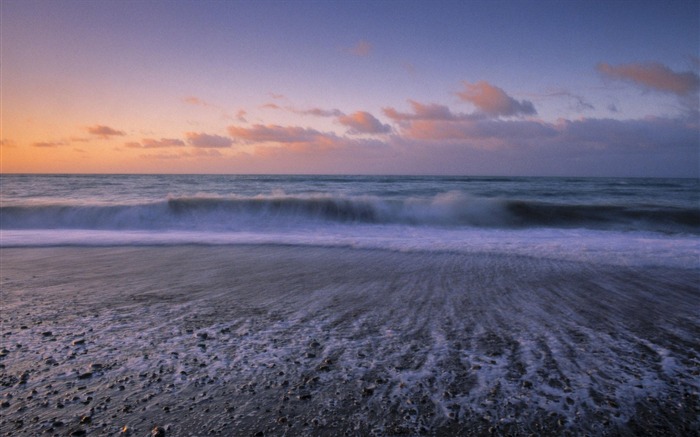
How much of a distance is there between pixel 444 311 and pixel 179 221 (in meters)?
12.1

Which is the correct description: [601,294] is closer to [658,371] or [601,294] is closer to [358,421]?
[658,371]

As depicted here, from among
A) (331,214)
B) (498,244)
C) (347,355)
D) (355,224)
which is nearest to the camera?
(347,355)

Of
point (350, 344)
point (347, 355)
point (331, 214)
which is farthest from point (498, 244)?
point (331, 214)

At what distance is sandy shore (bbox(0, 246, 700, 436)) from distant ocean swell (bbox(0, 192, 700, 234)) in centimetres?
831

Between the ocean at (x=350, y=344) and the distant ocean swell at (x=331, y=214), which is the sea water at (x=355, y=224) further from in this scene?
the ocean at (x=350, y=344)

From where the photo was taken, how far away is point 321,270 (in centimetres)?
511

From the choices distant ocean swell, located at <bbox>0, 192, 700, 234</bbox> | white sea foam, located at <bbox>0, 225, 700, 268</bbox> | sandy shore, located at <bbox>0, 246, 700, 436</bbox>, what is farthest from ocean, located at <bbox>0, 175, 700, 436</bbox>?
distant ocean swell, located at <bbox>0, 192, 700, 234</bbox>

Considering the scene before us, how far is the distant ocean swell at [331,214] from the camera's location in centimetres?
1271

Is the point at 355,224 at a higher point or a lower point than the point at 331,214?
lower

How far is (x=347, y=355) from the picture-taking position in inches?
93.9

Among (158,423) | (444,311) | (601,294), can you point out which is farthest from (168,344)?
(601,294)

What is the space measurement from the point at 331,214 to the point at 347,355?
39.7 feet

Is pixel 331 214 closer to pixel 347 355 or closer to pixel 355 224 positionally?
pixel 355 224

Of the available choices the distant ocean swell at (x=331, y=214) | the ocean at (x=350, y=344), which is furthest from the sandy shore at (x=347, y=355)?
the distant ocean swell at (x=331, y=214)
